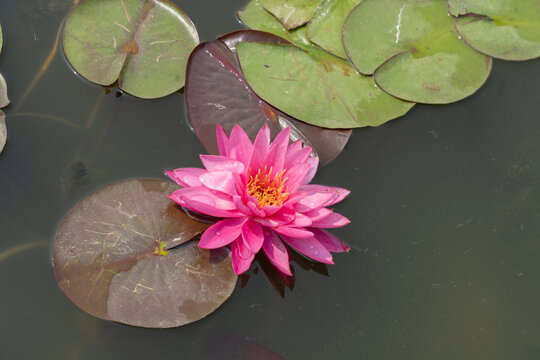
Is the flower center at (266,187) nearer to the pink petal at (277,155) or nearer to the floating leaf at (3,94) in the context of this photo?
the pink petal at (277,155)

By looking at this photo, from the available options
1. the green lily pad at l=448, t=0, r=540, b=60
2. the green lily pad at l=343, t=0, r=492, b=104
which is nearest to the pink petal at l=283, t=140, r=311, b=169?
the green lily pad at l=343, t=0, r=492, b=104

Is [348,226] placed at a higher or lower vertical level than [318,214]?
lower

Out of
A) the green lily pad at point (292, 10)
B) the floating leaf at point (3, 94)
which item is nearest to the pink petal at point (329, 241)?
the green lily pad at point (292, 10)

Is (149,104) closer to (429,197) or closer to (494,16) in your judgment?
(429,197)

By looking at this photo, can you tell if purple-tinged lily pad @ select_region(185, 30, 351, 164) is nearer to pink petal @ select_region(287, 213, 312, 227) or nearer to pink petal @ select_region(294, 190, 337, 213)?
pink petal @ select_region(294, 190, 337, 213)

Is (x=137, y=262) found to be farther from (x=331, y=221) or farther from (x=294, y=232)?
(x=331, y=221)

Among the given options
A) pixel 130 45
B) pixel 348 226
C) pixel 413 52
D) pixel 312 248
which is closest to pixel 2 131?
pixel 130 45
